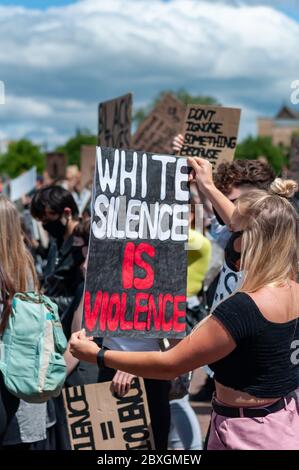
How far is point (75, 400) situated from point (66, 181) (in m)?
7.12

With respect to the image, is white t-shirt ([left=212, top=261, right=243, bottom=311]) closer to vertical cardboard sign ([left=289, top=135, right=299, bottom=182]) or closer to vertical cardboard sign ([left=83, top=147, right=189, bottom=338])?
vertical cardboard sign ([left=83, top=147, right=189, bottom=338])

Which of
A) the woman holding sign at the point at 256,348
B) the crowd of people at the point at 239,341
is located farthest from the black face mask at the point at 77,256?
the woman holding sign at the point at 256,348

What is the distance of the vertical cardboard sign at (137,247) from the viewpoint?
10.5 feet

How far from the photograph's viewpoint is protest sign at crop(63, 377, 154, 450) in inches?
171

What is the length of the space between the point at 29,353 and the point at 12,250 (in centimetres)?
46

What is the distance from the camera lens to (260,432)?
276 cm

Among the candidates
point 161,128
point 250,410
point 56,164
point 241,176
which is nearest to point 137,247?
point 250,410

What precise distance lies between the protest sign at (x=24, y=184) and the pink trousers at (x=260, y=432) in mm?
7495

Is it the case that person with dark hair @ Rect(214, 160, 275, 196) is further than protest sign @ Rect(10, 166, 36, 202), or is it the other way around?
protest sign @ Rect(10, 166, 36, 202)

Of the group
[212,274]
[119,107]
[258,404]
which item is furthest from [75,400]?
[212,274]

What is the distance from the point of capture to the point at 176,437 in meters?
4.93

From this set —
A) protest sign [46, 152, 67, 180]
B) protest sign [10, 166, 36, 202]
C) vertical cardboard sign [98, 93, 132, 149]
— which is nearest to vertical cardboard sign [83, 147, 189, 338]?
vertical cardboard sign [98, 93, 132, 149]

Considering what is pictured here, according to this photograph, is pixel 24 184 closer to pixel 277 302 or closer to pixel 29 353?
pixel 29 353

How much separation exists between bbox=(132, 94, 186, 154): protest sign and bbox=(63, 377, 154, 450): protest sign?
364cm
